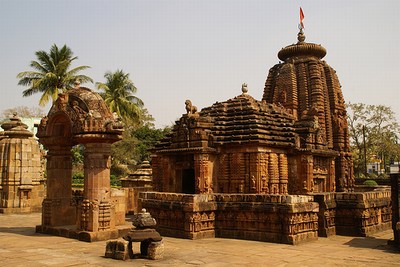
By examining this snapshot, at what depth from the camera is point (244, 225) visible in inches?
501

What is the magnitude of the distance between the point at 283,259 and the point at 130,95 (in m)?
36.0

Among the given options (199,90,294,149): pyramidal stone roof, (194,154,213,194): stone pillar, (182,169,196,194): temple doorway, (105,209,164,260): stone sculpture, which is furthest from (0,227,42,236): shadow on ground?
(199,90,294,149): pyramidal stone roof

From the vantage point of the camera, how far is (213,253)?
9961 mm

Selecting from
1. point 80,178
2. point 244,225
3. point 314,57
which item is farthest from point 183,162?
point 80,178

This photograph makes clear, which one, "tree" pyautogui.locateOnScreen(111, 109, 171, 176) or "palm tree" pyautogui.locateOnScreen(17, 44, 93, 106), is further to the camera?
"tree" pyautogui.locateOnScreen(111, 109, 171, 176)

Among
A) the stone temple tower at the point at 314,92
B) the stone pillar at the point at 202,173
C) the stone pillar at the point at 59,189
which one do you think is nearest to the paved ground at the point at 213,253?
the stone pillar at the point at 59,189

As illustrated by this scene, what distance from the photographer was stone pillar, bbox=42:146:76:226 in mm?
13250

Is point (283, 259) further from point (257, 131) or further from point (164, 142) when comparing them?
point (164, 142)

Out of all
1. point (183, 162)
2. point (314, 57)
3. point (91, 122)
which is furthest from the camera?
point (314, 57)

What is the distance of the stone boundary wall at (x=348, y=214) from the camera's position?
13.6m

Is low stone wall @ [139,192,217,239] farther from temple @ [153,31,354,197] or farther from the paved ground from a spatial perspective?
temple @ [153,31,354,197]

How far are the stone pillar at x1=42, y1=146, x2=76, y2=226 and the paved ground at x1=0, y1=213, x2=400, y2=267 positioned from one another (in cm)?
84

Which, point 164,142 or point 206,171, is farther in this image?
point 164,142

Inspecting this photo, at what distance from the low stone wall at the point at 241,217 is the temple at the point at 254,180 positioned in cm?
3
